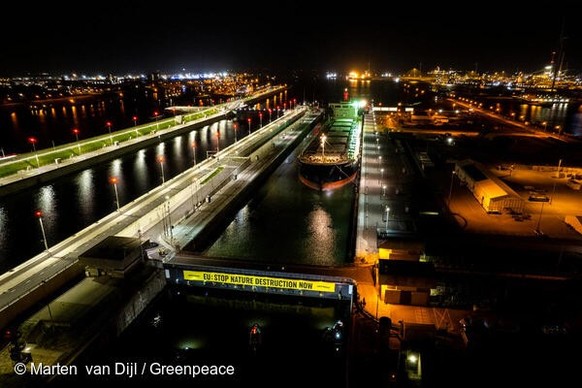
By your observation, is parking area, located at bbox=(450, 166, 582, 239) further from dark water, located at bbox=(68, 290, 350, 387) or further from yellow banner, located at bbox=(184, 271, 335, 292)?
dark water, located at bbox=(68, 290, 350, 387)

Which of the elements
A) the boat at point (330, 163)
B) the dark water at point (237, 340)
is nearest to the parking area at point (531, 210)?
the boat at point (330, 163)

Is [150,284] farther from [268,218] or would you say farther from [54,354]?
[268,218]

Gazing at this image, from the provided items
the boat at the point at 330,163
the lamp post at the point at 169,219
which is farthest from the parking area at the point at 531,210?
the lamp post at the point at 169,219

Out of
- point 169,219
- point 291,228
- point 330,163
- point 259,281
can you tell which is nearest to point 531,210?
point 291,228

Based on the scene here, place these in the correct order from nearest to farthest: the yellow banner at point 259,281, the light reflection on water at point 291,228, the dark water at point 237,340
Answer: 1. the dark water at point 237,340
2. the yellow banner at point 259,281
3. the light reflection on water at point 291,228

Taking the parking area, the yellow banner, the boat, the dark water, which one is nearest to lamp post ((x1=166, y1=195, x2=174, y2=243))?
the dark water

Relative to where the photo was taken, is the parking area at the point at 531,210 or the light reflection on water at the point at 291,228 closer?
the parking area at the point at 531,210

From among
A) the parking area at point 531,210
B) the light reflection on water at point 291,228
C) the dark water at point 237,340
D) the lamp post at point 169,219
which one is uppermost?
the lamp post at point 169,219

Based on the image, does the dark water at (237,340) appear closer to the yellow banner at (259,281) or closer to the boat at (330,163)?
the yellow banner at (259,281)

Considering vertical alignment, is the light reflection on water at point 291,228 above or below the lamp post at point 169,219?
below

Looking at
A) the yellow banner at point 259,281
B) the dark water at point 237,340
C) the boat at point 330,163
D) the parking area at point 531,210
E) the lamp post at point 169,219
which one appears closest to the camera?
the dark water at point 237,340
